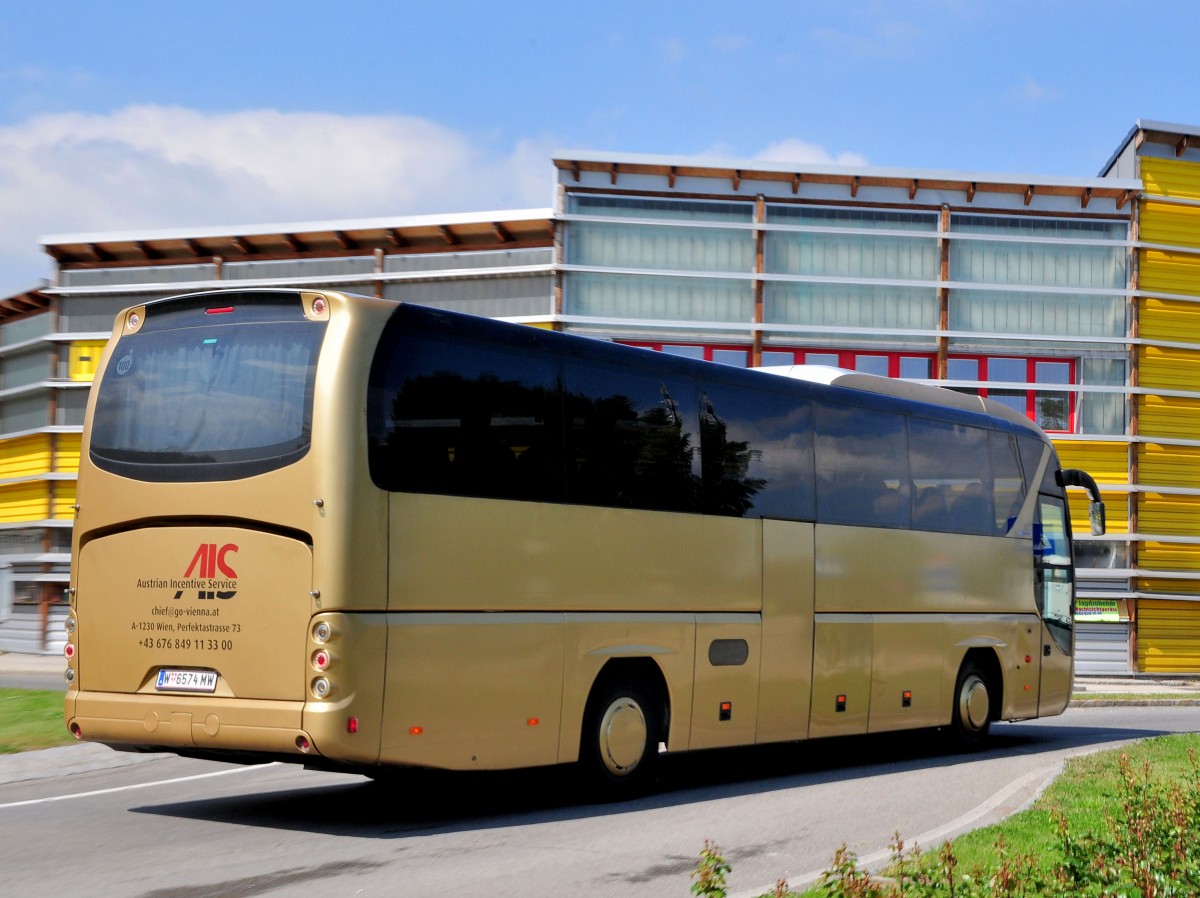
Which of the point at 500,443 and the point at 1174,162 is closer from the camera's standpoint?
the point at 500,443

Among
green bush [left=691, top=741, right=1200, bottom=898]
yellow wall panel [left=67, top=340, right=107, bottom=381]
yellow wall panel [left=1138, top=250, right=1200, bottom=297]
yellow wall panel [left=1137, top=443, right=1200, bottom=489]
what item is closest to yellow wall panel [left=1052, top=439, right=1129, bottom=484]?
yellow wall panel [left=1137, top=443, right=1200, bottom=489]

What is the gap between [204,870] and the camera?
8289mm

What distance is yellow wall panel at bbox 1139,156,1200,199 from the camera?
39.3 meters

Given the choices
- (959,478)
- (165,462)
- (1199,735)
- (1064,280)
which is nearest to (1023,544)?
(959,478)

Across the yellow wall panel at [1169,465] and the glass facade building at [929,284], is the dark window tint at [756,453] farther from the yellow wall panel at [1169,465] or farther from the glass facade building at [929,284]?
the yellow wall panel at [1169,465]

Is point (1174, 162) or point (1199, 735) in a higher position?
point (1174, 162)

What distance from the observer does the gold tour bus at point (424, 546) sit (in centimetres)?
966

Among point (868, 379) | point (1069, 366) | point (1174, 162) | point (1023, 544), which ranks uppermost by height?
point (1174, 162)

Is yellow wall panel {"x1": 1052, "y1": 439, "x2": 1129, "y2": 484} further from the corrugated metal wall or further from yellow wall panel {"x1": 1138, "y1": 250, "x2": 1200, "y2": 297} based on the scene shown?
yellow wall panel {"x1": 1138, "y1": 250, "x2": 1200, "y2": 297}

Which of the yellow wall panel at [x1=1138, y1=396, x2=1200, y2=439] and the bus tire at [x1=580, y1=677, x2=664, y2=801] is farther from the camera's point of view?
the yellow wall panel at [x1=1138, y1=396, x2=1200, y2=439]

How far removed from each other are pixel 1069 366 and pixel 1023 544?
863 inches

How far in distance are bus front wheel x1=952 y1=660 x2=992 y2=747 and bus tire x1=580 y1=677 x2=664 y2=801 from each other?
6.02 metres

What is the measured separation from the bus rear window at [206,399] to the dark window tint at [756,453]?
168 inches

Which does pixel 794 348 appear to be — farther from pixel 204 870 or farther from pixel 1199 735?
pixel 204 870
